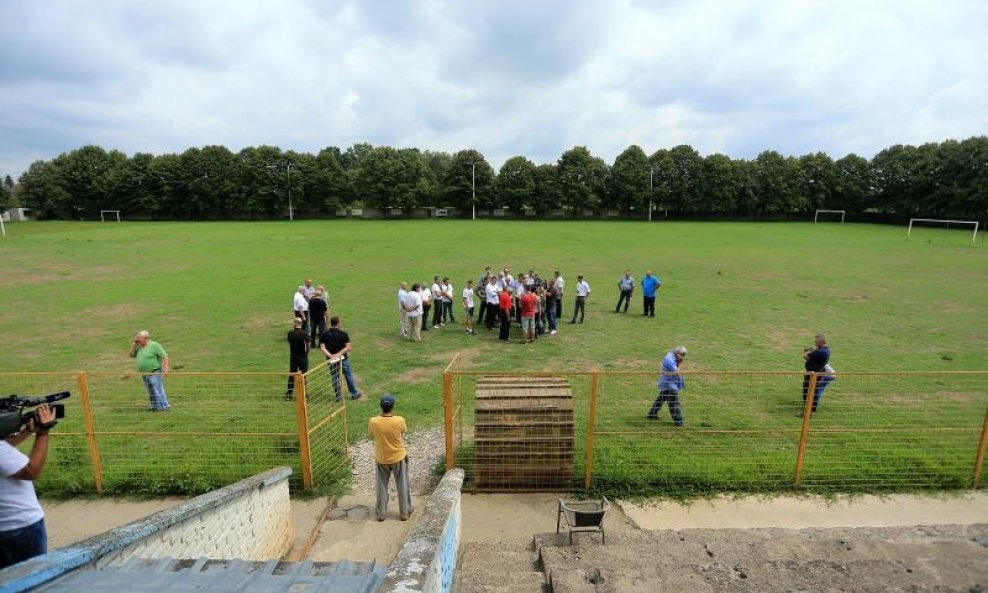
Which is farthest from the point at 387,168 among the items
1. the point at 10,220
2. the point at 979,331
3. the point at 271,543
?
the point at 271,543

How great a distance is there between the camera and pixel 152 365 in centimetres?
1034

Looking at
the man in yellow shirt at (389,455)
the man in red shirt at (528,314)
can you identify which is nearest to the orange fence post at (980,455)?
the man in yellow shirt at (389,455)

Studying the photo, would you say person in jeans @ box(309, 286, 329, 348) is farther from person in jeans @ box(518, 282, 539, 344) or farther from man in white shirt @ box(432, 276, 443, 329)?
person in jeans @ box(518, 282, 539, 344)

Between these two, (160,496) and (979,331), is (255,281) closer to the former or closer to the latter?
(160,496)

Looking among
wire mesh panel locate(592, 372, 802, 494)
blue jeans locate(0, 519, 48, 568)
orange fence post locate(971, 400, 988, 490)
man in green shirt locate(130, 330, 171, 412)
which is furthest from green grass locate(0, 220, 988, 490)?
blue jeans locate(0, 519, 48, 568)

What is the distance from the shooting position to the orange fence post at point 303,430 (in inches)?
289

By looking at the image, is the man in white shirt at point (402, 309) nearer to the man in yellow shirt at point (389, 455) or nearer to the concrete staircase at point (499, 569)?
the man in yellow shirt at point (389, 455)

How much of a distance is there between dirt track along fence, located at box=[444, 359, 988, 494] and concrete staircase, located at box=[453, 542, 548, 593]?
5.12 ft

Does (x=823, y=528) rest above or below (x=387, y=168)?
below

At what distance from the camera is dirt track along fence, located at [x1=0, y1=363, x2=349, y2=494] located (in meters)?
7.56

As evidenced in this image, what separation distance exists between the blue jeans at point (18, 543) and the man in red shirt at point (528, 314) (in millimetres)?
12052

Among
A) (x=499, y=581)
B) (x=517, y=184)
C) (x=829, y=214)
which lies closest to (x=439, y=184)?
(x=517, y=184)

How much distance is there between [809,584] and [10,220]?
111 meters

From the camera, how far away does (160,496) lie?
751 centimetres
